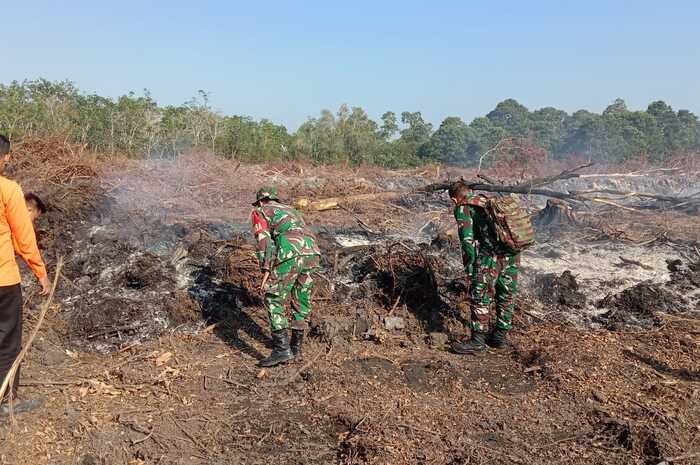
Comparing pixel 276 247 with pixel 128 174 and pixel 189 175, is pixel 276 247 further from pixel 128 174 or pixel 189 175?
pixel 189 175

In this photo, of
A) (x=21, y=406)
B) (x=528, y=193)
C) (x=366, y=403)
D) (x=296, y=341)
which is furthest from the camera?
(x=528, y=193)

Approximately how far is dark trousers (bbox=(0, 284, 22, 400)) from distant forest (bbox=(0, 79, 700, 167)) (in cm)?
826

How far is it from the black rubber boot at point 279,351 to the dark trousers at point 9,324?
197 centimetres

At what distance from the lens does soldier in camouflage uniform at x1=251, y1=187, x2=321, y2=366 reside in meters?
4.74

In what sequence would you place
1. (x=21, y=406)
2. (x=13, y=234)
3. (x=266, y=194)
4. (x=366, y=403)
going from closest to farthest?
(x=13, y=234) → (x=21, y=406) → (x=366, y=403) → (x=266, y=194)

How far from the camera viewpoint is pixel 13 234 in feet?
11.5

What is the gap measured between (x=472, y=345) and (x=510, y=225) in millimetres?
1267

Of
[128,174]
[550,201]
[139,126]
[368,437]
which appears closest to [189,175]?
[128,174]

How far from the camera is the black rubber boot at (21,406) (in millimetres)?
3656

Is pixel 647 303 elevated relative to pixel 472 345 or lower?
elevated

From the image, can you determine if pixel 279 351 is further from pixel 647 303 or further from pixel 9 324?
pixel 647 303

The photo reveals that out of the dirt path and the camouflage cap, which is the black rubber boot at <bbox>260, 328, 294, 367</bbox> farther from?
the camouflage cap

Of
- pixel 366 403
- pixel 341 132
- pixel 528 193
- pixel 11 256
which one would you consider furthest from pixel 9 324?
pixel 341 132

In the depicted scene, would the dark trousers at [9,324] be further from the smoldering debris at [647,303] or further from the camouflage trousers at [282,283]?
the smoldering debris at [647,303]
